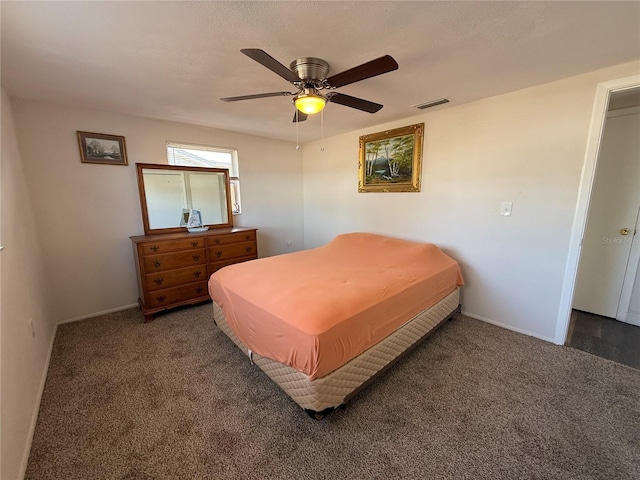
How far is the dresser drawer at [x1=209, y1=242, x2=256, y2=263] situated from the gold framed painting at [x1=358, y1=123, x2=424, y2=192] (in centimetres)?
184

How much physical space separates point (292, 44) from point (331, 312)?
5.64 ft

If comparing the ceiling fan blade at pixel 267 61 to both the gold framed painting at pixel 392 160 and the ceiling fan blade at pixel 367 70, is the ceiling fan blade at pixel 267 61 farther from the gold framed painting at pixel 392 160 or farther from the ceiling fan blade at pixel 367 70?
the gold framed painting at pixel 392 160

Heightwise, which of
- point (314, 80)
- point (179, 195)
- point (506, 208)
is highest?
point (314, 80)

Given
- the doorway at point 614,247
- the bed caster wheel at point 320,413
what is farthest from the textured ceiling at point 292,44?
the bed caster wheel at point 320,413

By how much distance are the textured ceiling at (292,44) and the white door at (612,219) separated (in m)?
1.18

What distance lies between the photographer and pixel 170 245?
291cm

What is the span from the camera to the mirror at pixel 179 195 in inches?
124

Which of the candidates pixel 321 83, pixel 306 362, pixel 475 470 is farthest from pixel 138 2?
pixel 475 470

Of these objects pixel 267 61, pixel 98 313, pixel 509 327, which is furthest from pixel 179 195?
pixel 509 327

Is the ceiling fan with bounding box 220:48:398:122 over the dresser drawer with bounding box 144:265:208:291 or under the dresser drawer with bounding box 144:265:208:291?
over

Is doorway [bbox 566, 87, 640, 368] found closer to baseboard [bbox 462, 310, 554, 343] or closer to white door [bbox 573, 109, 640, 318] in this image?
white door [bbox 573, 109, 640, 318]

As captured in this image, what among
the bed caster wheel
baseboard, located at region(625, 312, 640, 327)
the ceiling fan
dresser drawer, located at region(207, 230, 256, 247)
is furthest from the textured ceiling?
baseboard, located at region(625, 312, 640, 327)

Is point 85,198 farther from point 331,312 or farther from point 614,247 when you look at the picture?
point 614,247

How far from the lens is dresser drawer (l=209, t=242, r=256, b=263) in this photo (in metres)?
3.27
